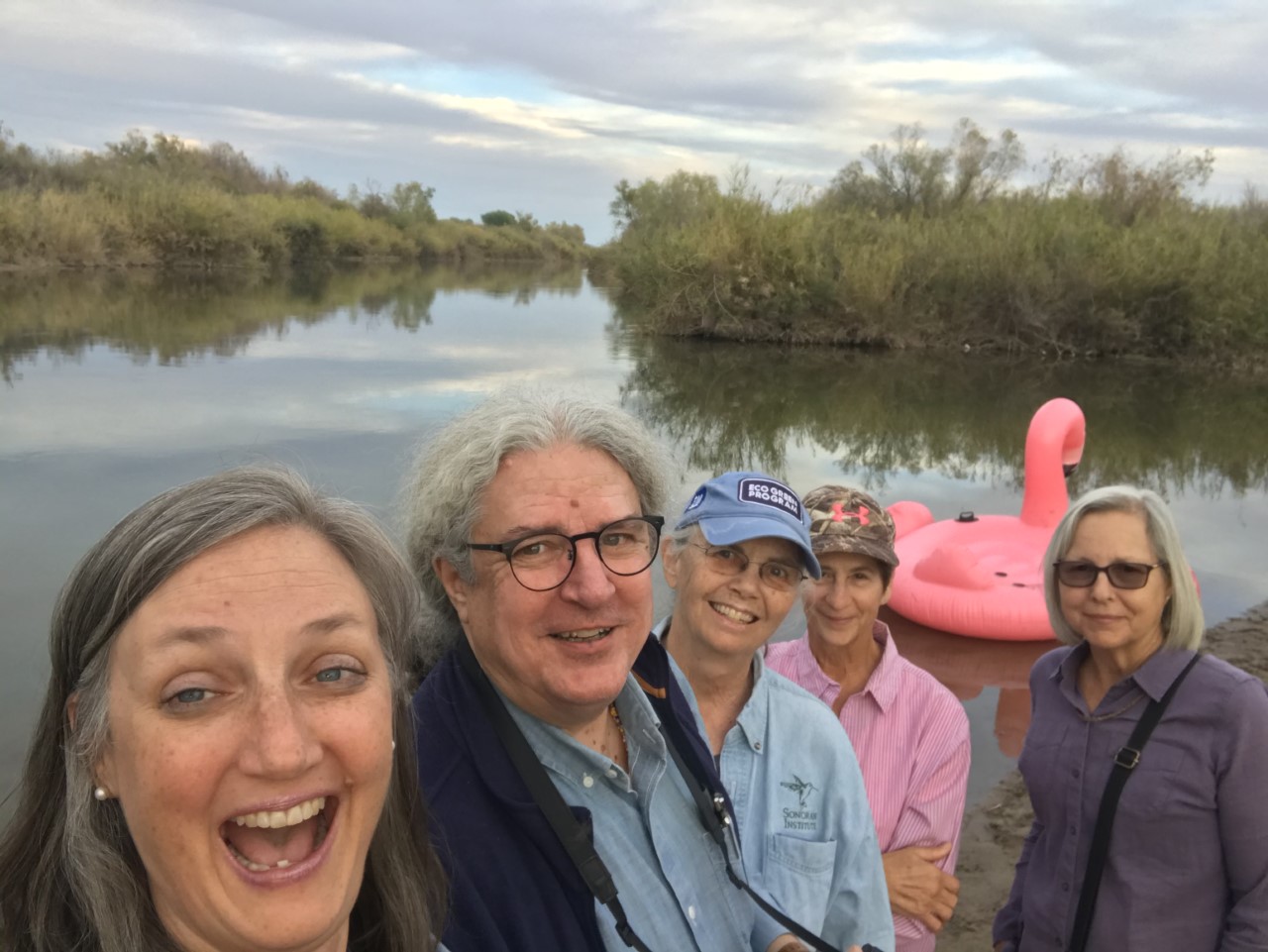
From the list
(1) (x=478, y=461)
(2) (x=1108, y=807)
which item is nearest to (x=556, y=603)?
A: (1) (x=478, y=461)

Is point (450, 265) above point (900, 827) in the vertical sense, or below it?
above

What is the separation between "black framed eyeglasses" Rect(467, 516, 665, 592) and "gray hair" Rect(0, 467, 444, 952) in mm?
325

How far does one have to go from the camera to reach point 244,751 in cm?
96

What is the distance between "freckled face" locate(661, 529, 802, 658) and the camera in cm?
204

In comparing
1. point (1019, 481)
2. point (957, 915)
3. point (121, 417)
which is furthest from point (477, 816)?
point (121, 417)

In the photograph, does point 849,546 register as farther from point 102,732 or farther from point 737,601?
point 102,732

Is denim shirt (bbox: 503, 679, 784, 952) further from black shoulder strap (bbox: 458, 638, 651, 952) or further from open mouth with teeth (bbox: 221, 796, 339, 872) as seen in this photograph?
open mouth with teeth (bbox: 221, 796, 339, 872)

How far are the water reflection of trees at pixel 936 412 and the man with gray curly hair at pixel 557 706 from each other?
9427 mm

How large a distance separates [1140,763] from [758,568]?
1012 millimetres

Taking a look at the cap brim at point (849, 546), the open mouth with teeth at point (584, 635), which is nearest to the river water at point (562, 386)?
the open mouth with teeth at point (584, 635)

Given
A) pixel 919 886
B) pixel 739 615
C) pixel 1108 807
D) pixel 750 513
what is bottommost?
pixel 919 886

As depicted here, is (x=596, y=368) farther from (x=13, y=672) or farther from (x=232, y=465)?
(x=232, y=465)

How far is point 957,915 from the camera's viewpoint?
→ 137 inches

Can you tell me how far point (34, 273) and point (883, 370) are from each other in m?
27.5
